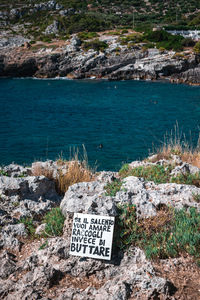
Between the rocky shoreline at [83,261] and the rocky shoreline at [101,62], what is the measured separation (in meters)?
35.6

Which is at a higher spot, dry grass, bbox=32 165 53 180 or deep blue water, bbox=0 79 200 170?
dry grass, bbox=32 165 53 180

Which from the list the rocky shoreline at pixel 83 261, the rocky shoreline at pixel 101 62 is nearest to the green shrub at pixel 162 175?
the rocky shoreline at pixel 83 261

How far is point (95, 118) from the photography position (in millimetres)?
24734

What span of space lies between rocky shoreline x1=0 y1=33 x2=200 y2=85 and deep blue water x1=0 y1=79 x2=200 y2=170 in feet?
11.3

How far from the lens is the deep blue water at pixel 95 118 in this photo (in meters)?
17.5

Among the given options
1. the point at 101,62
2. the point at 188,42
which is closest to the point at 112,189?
the point at 101,62

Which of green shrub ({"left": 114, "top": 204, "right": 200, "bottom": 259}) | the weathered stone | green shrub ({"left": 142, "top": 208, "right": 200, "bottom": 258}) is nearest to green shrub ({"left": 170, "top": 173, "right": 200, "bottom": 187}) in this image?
green shrub ({"left": 114, "top": 204, "right": 200, "bottom": 259})

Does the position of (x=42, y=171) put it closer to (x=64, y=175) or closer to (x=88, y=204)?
(x=64, y=175)

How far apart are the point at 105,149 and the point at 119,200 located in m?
12.8

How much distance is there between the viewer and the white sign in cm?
399

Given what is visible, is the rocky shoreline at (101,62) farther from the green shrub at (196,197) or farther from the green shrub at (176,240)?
the green shrub at (176,240)

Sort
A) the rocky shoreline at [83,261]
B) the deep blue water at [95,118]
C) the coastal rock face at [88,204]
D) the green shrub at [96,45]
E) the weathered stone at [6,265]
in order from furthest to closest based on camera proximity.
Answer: the green shrub at [96,45], the deep blue water at [95,118], the coastal rock face at [88,204], the weathered stone at [6,265], the rocky shoreline at [83,261]

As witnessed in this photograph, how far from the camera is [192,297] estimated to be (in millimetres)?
3379

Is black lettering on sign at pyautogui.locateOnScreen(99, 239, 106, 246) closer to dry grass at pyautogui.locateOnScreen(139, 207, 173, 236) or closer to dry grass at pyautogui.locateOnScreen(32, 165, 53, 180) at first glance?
dry grass at pyautogui.locateOnScreen(139, 207, 173, 236)
